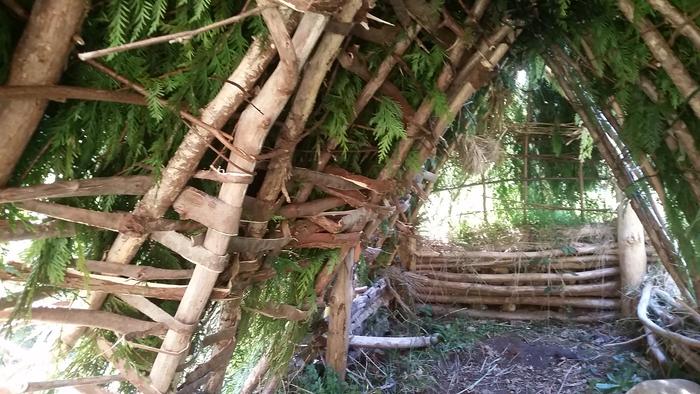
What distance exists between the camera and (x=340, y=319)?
5.63ft

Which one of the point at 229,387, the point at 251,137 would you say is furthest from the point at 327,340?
the point at 251,137

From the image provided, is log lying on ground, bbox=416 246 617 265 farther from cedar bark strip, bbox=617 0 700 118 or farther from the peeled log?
cedar bark strip, bbox=617 0 700 118

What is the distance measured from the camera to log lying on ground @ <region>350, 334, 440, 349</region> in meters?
2.18

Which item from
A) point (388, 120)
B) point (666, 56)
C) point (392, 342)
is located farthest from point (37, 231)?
point (392, 342)

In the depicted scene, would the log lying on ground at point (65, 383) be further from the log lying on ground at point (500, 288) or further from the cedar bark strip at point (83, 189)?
the log lying on ground at point (500, 288)

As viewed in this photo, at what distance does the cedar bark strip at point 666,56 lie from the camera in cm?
88

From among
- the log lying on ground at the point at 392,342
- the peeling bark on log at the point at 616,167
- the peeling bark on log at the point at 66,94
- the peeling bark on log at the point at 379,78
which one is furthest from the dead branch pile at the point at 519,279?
the peeling bark on log at the point at 66,94

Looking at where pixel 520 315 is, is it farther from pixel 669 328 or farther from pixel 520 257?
pixel 669 328

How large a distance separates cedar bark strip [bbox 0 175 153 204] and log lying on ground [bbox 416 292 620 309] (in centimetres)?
237

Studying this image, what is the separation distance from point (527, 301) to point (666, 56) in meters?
2.27

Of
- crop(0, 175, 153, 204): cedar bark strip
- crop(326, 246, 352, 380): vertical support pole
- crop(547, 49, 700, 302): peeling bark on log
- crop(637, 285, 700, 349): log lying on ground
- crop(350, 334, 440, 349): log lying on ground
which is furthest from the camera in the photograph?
crop(350, 334, 440, 349): log lying on ground

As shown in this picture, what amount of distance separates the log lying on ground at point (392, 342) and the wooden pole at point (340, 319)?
0.39 m

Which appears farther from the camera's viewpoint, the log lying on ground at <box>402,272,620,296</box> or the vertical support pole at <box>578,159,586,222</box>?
the log lying on ground at <box>402,272,620,296</box>

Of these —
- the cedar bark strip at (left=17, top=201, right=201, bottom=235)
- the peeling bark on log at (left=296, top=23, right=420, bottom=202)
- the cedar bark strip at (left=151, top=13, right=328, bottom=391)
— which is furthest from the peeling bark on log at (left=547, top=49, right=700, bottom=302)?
the cedar bark strip at (left=17, top=201, right=201, bottom=235)
